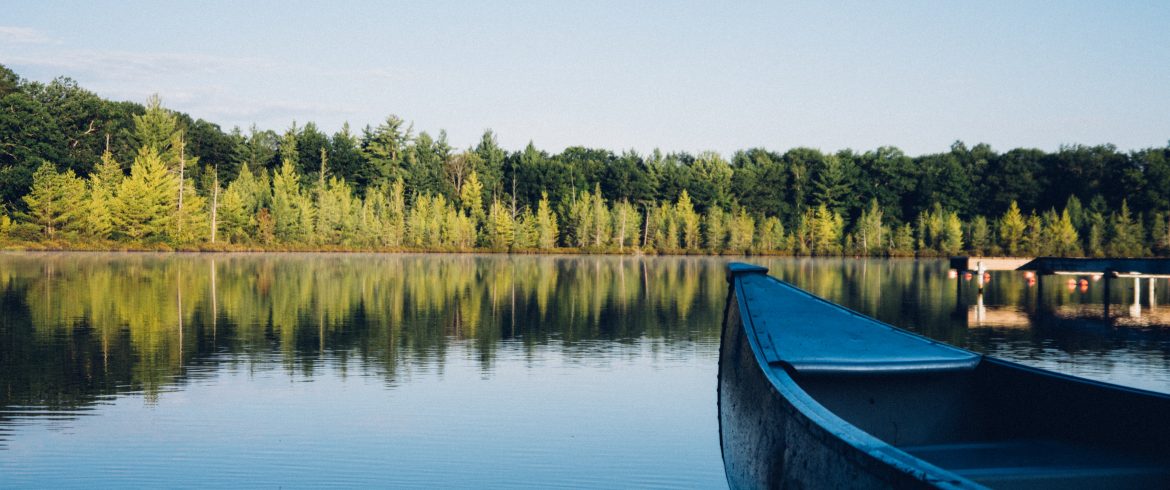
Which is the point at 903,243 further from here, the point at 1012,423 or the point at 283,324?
the point at 1012,423

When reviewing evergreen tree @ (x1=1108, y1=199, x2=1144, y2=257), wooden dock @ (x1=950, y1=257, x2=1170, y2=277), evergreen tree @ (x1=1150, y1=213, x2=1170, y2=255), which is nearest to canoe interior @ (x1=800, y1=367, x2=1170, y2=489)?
wooden dock @ (x1=950, y1=257, x2=1170, y2=277)

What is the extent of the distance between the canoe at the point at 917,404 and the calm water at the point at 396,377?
1556 mm

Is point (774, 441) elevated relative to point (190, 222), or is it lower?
lower

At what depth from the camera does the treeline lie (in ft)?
A: 240

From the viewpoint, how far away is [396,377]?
1362cm

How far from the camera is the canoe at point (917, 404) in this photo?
6.22 metres

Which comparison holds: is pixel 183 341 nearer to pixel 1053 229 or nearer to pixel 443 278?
pixel 443 278

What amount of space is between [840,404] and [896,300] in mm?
22523

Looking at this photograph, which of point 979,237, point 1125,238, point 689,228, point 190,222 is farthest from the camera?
point 689,228

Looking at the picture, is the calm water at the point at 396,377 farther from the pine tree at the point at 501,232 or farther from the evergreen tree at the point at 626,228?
the evergreen tree at the point at 626,228

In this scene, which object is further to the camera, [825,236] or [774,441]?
[825,236]

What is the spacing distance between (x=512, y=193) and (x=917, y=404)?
96535 mm

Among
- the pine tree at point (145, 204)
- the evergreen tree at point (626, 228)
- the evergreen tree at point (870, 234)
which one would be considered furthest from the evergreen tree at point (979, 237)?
the pine tree at point (145, 204)

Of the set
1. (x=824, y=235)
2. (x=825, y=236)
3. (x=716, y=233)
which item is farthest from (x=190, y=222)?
(x=825, y=236)
